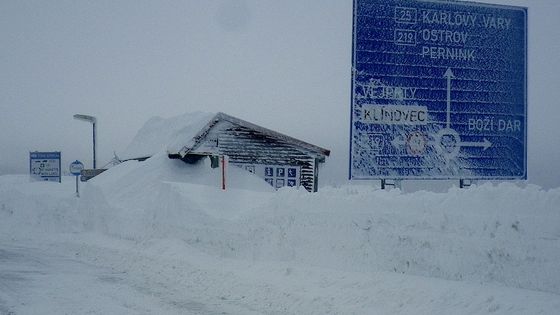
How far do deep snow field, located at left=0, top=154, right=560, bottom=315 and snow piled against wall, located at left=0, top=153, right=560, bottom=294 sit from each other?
0.07 ft

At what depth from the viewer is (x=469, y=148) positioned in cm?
1678

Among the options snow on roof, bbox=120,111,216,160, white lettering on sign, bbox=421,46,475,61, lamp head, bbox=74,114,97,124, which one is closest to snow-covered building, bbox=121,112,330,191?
snow on roof, bbox=120,111,216,160

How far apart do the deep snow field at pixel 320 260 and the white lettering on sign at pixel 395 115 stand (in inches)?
153

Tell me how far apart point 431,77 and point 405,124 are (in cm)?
161

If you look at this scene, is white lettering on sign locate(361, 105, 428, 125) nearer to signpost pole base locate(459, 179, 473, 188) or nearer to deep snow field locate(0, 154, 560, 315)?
signpost pole base locate(459, 179, 473, 188)

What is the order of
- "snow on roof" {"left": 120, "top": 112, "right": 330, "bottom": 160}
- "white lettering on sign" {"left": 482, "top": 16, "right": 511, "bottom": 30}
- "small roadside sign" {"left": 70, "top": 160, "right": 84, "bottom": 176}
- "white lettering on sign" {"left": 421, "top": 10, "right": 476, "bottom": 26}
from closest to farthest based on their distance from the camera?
"white lettering on sign" {"left": 421, "top": 10, "right": 476, "bottom": 26}
"white lettering on sign" {"left": 482, "top": 16, "right": 511, "bottom": 30}
"snow on roof" {"left": 120, "top": 112, "right": 330, "bottom": 160}
"small roadside sign" {"left": 70, "top": 160, "right": 84, "bottom": 176}

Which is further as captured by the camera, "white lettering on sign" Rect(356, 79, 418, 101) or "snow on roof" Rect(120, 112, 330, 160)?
"snow on roof" Rect(120, 112, 330, 160)

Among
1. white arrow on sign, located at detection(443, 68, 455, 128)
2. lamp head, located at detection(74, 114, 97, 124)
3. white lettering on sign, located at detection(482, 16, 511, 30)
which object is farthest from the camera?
lamp head, located at detection(74, 114, 97, 124)

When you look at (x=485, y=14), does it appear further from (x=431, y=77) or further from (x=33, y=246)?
(x=33, y=246)

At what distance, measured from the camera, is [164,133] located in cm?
3538

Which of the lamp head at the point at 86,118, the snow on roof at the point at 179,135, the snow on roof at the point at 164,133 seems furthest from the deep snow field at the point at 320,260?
the lamp head at the point at 86,118

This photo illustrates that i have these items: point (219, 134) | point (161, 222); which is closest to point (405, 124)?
point (161, 222)

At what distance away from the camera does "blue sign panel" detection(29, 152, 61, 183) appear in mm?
31203

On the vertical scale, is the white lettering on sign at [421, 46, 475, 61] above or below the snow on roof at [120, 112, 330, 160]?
above
